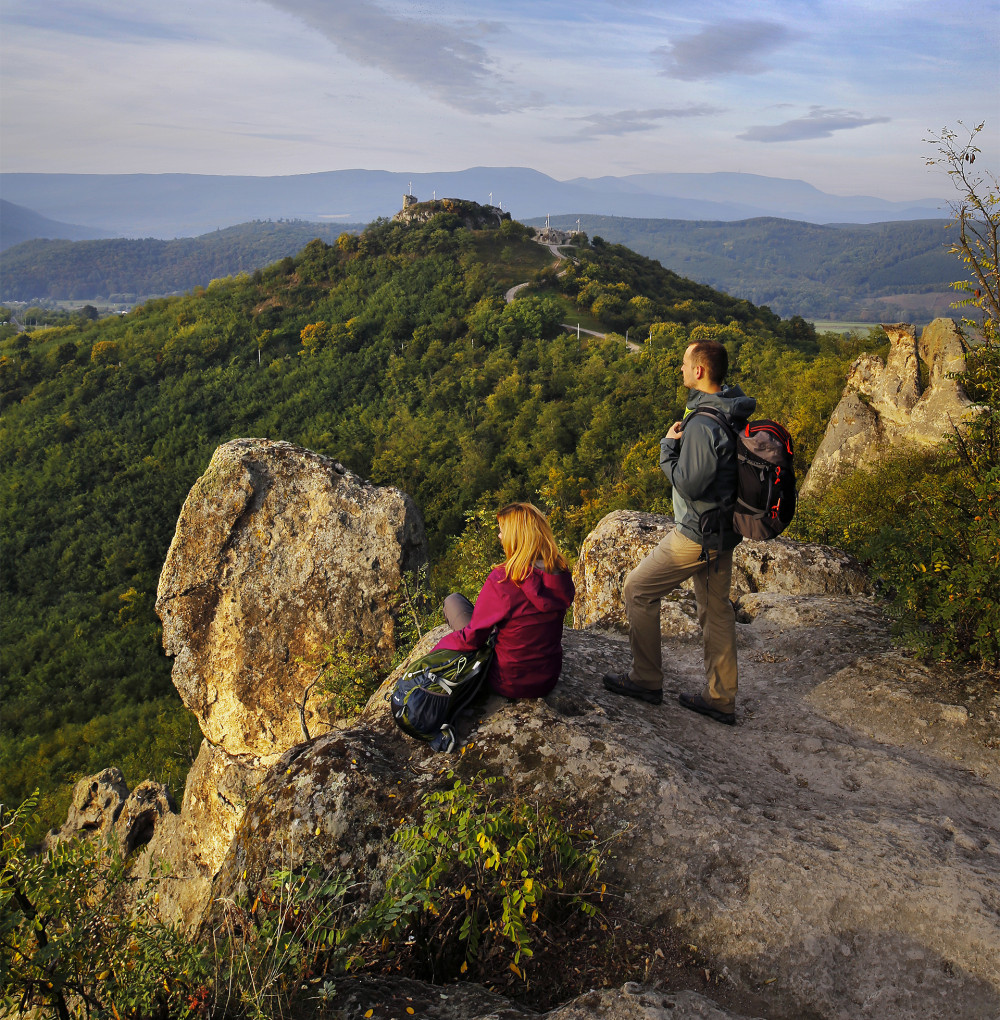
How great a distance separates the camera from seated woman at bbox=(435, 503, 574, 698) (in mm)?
4199

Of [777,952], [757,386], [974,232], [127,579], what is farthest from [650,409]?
[777,952]

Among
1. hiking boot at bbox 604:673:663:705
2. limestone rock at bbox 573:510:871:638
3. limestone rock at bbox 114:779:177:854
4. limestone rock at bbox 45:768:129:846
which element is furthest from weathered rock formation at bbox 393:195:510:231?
hiking boot at bbox 604:673:663:705

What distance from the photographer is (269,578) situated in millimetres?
10227

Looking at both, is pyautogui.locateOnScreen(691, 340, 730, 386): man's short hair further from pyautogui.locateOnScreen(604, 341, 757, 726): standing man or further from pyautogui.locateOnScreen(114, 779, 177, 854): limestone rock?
pyautogui.locateOnScreen(114, 779, 177, 854): limestone rock

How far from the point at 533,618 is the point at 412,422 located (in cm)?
4126

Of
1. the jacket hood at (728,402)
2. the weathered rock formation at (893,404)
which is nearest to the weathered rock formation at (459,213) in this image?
the weathered rock formation at (893,404)

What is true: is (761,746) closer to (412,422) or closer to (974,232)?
(974,232)

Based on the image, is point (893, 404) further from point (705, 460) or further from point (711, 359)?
point (705, 460)

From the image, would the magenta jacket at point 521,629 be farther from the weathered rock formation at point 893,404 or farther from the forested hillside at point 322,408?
the forested hillside at point 322,408

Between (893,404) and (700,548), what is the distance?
2034cm

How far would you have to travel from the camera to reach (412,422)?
4453cm

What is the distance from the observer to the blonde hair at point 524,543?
4.19 meters

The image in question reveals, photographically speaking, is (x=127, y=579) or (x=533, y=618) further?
(x=127, y=579)

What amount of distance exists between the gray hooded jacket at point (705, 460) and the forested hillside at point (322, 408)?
24.8 meters
